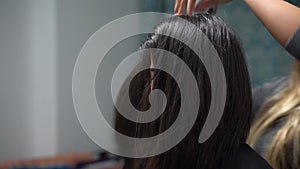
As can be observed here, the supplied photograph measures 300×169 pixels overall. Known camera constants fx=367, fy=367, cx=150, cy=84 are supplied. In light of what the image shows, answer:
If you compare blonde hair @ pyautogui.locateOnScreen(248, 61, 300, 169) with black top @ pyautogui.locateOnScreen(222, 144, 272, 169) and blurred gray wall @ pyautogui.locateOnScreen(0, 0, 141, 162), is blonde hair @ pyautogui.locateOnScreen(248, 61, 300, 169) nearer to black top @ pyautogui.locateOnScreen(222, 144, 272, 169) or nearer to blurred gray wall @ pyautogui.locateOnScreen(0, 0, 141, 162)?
black top @ pyautogui.locateOnScreen(222, 144, 272, 169)

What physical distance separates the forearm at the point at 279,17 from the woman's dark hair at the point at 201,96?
9 centimetres

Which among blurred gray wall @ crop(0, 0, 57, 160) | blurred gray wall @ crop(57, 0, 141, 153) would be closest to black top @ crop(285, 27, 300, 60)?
blurred gray wall @ crop(57, 0, 141, 153)

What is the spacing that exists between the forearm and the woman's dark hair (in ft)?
0.30

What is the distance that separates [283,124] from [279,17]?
0.26 metres

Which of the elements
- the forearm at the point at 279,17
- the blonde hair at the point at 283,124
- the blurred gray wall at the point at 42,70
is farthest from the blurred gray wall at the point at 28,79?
the forearm at the point at 279,17

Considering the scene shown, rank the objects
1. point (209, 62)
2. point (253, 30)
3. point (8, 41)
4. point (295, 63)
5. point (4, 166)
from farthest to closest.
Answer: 1. point (8, 41)
2. point (4, 166)
3. point (253, 30)
4. point (295, 63)
5. point (209, 62)

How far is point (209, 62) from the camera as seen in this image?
0.51 meters

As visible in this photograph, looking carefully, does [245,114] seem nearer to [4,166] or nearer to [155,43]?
[155,43]

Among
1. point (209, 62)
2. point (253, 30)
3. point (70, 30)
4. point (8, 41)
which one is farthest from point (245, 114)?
point (8, 41)

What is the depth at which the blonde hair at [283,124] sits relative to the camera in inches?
27.6

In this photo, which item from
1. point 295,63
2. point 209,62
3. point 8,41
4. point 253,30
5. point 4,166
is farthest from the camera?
point 8,41

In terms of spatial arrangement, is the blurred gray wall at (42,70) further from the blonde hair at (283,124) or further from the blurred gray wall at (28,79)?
the blonde hair at (283,124)

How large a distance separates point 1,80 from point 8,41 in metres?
0.19

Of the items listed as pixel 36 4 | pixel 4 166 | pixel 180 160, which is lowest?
pixel 4 166
